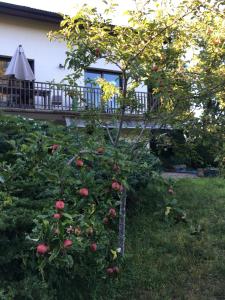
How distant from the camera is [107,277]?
3.88 m

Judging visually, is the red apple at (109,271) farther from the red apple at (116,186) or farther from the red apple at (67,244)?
the red apple at (67,244)

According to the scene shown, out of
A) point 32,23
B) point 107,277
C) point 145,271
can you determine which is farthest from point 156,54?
point 32,23

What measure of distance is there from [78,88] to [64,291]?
99.2 inches

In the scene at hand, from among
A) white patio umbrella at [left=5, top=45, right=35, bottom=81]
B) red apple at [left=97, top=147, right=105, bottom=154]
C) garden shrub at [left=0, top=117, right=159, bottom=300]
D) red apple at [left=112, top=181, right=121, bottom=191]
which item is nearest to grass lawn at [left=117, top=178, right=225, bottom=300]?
garden shrub at [left=0, top=117, right=159, bottom=300]

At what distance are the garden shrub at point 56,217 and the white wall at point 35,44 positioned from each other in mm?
13323

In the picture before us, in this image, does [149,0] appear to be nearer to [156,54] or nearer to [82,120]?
[156,54]

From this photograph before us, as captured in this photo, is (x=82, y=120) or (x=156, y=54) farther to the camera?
(x=82, y=120)

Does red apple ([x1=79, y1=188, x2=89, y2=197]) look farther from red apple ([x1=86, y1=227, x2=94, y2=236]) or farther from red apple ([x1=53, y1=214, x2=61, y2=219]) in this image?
red apple ([x1=53, y1=214, x2=61, y2=219])

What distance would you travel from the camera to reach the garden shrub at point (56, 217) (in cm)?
281

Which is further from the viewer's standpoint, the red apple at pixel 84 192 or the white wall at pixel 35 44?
the white wall at pixel 35 44

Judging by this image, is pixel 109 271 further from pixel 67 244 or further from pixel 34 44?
pixel 34 44

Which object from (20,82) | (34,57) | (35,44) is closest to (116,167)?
(20,82)

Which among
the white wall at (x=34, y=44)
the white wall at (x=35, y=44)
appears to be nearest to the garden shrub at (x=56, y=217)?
the white wall at (x=35, y=44)

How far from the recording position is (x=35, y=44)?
17328 millimetres
